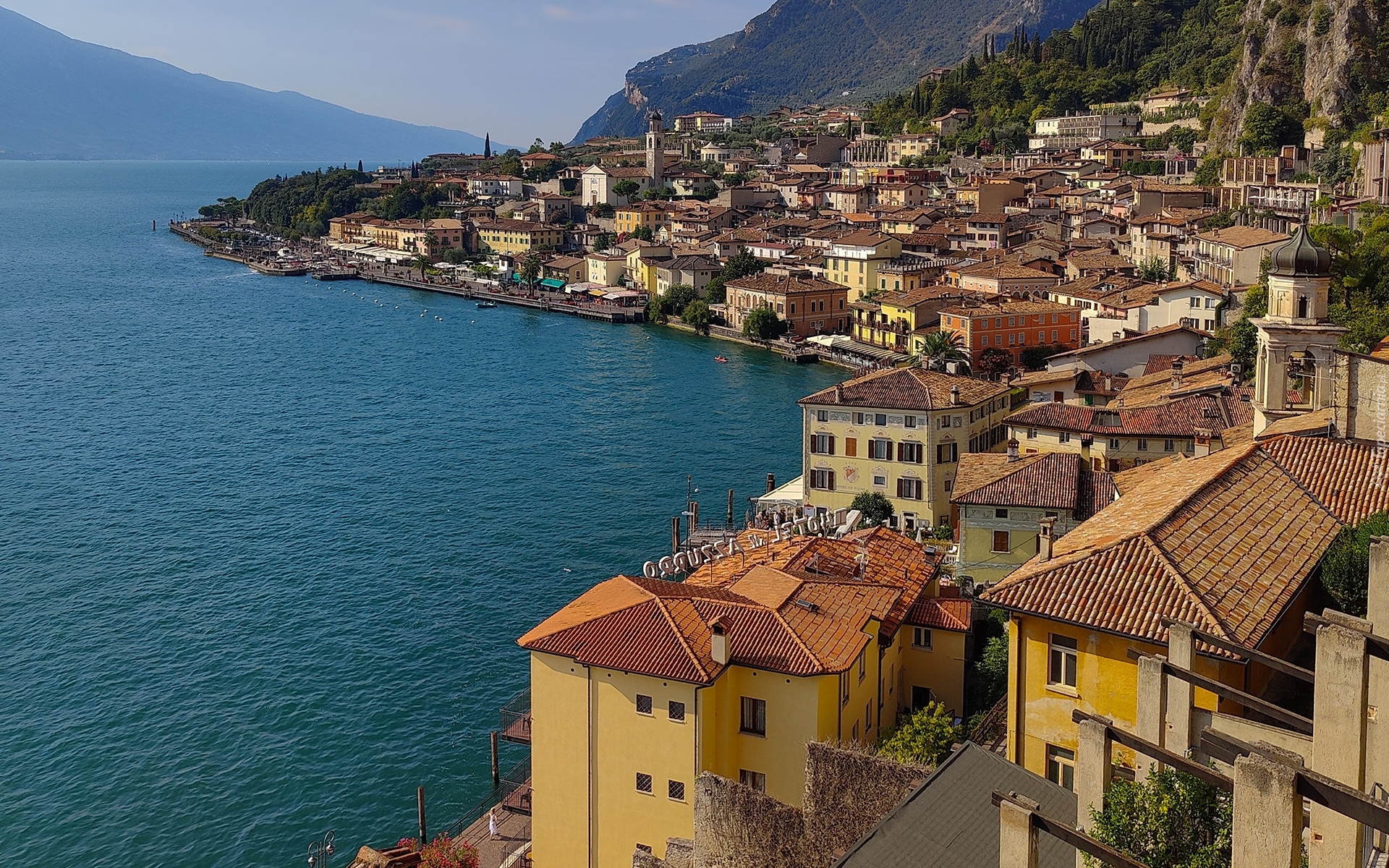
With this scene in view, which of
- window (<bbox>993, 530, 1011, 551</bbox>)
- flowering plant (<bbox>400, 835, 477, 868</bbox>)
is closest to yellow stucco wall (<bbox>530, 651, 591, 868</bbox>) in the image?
flowering plant (<bbox>400, 835, 477, 868</bbox>)

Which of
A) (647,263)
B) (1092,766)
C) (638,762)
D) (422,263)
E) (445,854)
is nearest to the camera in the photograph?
(1092,766)

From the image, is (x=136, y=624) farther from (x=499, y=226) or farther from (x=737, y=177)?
(x=737, y=177)

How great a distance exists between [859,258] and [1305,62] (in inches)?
1079

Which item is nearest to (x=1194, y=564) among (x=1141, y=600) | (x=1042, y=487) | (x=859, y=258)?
(x=1141, y=600)

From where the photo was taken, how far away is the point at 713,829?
11930 mm

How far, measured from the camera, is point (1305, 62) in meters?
72.2

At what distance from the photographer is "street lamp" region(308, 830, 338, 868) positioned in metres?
19.9

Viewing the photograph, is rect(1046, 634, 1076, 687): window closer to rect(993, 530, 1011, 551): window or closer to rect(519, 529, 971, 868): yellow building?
rect(519, 529, 971, 868): yellow building

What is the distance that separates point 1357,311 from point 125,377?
54.8 m

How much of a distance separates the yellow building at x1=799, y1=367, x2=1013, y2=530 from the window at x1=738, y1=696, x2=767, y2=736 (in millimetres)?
16349

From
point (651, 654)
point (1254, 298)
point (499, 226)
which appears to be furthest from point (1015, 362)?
point (499, 226)

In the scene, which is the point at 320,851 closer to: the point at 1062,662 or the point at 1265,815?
the point at 1062,662

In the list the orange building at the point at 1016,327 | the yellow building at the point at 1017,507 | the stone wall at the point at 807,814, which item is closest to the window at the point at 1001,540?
the yellow building at the point at 1017,507

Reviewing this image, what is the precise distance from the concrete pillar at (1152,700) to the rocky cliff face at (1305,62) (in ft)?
222
